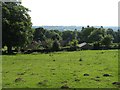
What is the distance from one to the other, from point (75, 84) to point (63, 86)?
1198mm

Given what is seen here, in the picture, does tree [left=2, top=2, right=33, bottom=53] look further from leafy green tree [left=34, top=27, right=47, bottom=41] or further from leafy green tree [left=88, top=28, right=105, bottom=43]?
leafy green tree [left=34, top=27, right=47, bottom=41]

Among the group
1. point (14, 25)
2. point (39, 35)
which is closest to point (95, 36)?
point (39, 35)

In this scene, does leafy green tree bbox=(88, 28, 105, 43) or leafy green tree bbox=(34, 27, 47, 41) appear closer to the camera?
leafy green tree bbox=(88, 28, 105, 43)

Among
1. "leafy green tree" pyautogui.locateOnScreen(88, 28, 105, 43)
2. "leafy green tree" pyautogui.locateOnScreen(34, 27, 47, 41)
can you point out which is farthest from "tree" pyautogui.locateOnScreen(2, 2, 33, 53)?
"leafy green tree" pyautogui.locateOnScreen(34, 27, 47, 41)

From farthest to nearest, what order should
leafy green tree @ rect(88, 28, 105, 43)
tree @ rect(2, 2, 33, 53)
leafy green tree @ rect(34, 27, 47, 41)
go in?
leafy green tree @ rect(34, 27, 47, 41), leafy green tree @ rect(88, 28, 105, 43), tree @ rect(2, 2, 33, 53)

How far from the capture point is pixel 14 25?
181 ft

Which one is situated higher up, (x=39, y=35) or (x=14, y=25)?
(x=14, y=25)

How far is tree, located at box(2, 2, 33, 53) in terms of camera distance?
55.0 metres

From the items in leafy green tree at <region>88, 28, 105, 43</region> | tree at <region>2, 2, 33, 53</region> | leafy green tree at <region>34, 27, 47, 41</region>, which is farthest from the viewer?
leafy green tree at <region>34, 27, 47, 41</region>

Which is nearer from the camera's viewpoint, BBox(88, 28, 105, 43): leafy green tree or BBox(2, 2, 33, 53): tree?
BBox(2, 2, 33, 53): tree

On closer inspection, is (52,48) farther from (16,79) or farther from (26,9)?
(16,79)

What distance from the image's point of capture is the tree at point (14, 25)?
55.0 metres

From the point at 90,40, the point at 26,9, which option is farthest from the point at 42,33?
the point at 26,9

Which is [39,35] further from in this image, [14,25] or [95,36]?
[14,25]
